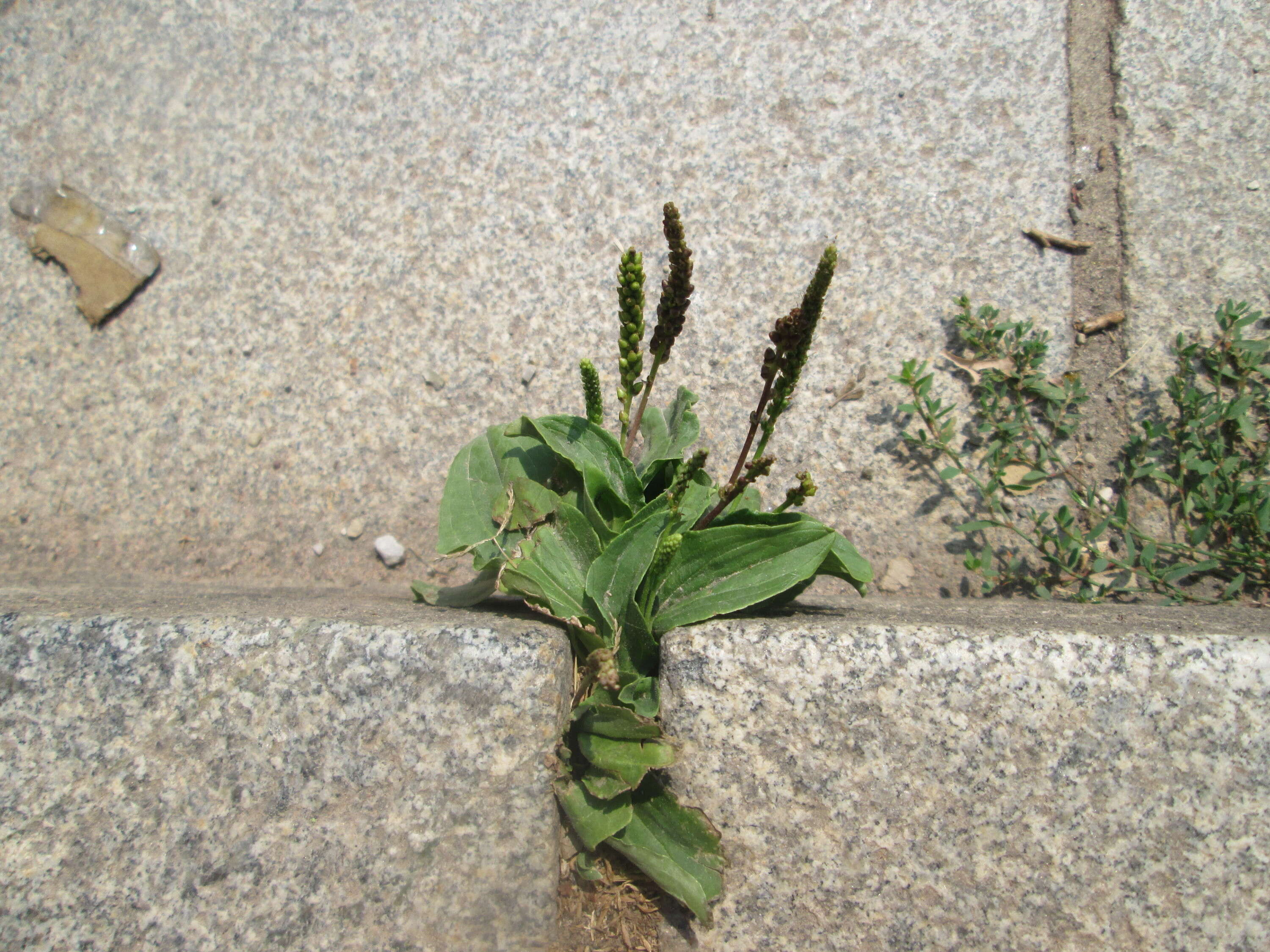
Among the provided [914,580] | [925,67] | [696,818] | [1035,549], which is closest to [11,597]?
[696,818]

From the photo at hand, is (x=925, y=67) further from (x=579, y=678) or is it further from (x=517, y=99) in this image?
(x=579, y=678)

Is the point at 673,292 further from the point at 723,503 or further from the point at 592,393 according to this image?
the point at 723,503

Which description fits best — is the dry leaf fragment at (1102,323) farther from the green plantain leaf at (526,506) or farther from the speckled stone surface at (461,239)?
the green plantain leaf at (526,506)

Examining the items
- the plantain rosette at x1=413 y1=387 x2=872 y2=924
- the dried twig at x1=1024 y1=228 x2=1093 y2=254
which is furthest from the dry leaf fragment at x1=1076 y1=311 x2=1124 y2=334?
the plantain rosette at x1=413 y1=387 x2=872 y2=924

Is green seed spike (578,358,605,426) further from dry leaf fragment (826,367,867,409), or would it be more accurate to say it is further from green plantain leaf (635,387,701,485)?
dry leaf fragment (826,367,867,409)

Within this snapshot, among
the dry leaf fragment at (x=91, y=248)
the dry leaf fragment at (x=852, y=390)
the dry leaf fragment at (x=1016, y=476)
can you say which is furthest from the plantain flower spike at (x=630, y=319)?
the dry leaf fragment at (x=91, y=248)

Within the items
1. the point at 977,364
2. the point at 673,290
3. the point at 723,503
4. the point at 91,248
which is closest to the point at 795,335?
the point at 673,290

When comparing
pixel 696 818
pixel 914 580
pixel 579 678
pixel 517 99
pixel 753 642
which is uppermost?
pixel 517 99
